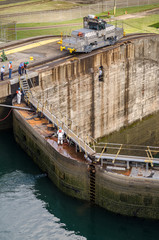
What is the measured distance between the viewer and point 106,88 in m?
64.1

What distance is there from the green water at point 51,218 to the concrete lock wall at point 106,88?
12.7m

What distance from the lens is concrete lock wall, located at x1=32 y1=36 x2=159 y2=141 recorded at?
5832 centimetres

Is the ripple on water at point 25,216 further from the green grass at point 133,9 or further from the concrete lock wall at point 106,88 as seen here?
the green grass at point 133,9

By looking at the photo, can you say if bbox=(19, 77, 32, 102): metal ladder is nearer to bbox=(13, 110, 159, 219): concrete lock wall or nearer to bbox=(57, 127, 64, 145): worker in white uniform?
bbox=(13, 110, 159, 219): concrete lock wall

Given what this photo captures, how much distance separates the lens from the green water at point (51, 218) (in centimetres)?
4209

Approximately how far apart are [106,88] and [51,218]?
24.8m

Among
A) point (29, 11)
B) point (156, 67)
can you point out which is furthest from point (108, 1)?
point (156, 67)

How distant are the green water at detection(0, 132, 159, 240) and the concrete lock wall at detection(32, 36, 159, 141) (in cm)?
1270

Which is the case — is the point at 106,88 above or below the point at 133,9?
below

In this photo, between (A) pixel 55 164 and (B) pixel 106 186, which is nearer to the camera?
(B) pixel 106 186

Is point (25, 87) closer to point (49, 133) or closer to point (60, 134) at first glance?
point (49, 133)

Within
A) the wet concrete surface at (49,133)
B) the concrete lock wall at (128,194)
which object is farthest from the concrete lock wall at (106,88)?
the concrete lock wall at (128,194)

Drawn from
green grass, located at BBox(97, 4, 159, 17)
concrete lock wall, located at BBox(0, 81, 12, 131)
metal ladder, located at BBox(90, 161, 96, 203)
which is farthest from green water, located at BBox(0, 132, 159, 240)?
green grass, located at BBox(97, 4, 159, 17)

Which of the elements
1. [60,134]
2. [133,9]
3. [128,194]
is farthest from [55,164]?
[133,9]
